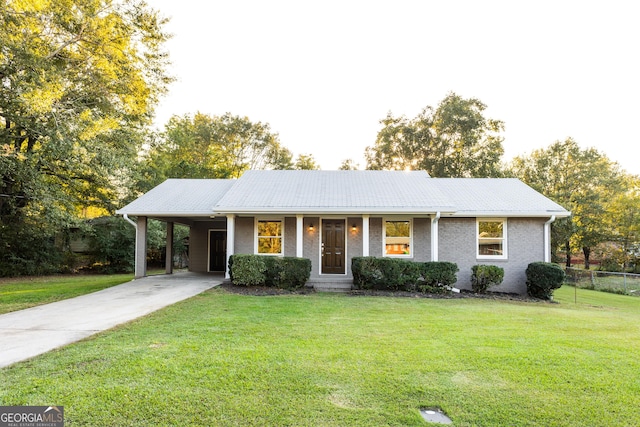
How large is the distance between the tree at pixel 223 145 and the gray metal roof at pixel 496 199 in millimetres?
19258

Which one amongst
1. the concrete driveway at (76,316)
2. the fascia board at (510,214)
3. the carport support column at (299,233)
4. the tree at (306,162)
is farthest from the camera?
the tree at (306,162)

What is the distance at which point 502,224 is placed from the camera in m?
12.8

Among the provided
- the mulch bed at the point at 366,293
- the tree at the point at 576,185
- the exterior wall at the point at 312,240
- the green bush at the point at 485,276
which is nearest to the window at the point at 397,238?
the mulch bed at the point at 366,293

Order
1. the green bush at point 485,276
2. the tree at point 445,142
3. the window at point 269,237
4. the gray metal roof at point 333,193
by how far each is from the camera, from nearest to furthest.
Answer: the green bush at point 485,276 → the gray metal roof at point 333,193 → the window at point 269,237 → the tree at point 445,142

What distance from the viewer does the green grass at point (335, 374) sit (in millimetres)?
2926

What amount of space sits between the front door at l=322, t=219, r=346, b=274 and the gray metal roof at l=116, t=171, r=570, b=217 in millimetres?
916

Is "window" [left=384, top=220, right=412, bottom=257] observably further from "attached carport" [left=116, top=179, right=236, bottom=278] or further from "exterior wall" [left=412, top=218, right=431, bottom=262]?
"attached carport" [left=116, top=179, right=236, bottom=278]

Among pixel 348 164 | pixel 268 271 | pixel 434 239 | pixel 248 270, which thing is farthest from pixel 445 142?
Answer: pixel 248 270

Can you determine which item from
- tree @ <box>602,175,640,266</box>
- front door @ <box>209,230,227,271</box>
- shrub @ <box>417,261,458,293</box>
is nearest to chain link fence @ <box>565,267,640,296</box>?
shrub @ <box>417,261,458,293</box>

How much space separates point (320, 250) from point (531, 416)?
32.6ft

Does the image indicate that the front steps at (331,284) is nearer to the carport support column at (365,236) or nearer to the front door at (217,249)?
the carport support column at (365,236)

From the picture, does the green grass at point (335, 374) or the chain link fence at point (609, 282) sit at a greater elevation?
the green grass at point (335, 374)

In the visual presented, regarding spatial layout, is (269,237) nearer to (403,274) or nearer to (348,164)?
(403,274)

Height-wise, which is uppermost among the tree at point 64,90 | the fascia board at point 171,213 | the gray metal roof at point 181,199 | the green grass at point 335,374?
the tree at point 64,90
